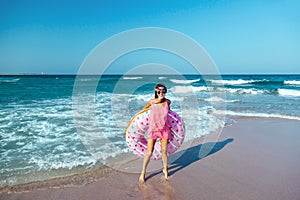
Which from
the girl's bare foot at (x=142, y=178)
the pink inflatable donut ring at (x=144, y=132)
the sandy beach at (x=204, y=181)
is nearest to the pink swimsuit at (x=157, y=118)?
the pink inflatable donut ring at (x=144, y=132)

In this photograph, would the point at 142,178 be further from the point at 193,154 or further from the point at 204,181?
the point at 193,154

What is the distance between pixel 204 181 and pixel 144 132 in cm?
122

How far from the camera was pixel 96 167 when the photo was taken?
13.9ft

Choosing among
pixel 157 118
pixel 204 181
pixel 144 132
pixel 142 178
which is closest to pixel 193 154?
pixel 204 181

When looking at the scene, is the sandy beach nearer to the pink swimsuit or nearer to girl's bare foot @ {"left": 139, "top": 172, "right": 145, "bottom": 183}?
girl's bare foot @ {"left": 139, "top": 172, "right": 145, "bottom": 183}

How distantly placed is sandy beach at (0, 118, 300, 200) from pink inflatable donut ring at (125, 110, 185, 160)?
0.40 meters

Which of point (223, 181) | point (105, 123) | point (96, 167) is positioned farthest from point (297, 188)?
point (105, 123)

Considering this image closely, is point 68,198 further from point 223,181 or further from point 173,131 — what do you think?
point 223,181

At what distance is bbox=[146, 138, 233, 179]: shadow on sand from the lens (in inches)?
166

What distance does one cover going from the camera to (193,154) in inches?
194

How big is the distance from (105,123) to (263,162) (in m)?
5.03

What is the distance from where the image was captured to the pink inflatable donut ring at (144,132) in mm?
3896

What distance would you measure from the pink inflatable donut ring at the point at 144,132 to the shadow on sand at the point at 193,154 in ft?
1.13

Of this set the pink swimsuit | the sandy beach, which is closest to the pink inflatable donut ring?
the pink swimsuit
